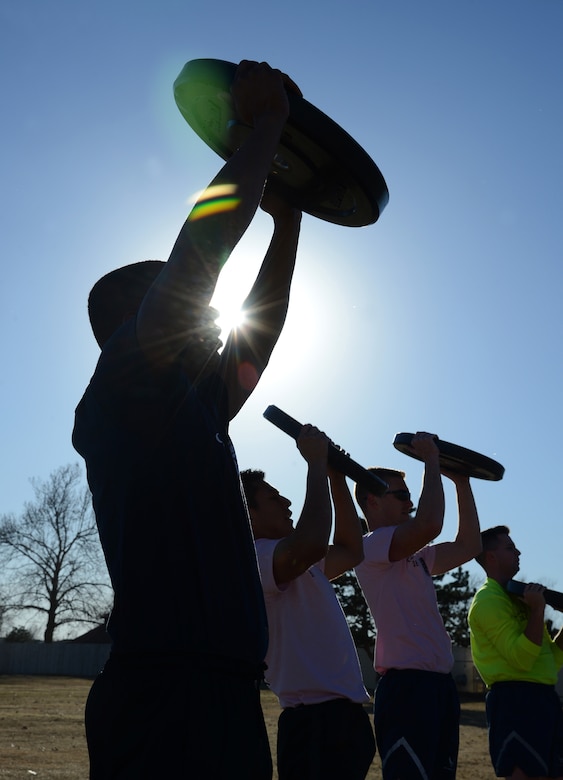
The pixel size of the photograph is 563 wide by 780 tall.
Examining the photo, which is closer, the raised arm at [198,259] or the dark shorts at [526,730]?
the raised arm at [198,259]

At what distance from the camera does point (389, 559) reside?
17.0 feet

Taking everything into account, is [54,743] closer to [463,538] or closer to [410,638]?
[463,538]

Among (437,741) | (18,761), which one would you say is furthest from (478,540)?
(18,761)

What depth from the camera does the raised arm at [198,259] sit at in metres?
1.83

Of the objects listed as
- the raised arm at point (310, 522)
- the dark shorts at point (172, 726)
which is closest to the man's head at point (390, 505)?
the raised arm at point (310, 522)

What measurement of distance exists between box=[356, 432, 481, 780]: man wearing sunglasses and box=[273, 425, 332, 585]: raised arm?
143cm

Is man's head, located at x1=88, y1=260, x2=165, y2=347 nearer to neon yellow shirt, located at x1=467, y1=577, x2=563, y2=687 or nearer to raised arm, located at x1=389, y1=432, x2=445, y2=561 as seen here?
raised arm, located at x1=389, y1=432, x2=445, y2=561

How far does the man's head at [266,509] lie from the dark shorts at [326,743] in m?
1.00

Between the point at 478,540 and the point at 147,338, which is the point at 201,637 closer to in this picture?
the point at 147,338

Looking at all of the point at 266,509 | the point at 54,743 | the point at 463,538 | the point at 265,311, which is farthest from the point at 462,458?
the point at 54,743

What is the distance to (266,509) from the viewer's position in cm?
475

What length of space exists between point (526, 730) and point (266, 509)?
2.89 meters

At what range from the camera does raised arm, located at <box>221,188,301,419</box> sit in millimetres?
2594

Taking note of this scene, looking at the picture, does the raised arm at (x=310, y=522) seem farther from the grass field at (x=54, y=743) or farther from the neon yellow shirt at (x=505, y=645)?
the grass field at (x=54, y=743)
